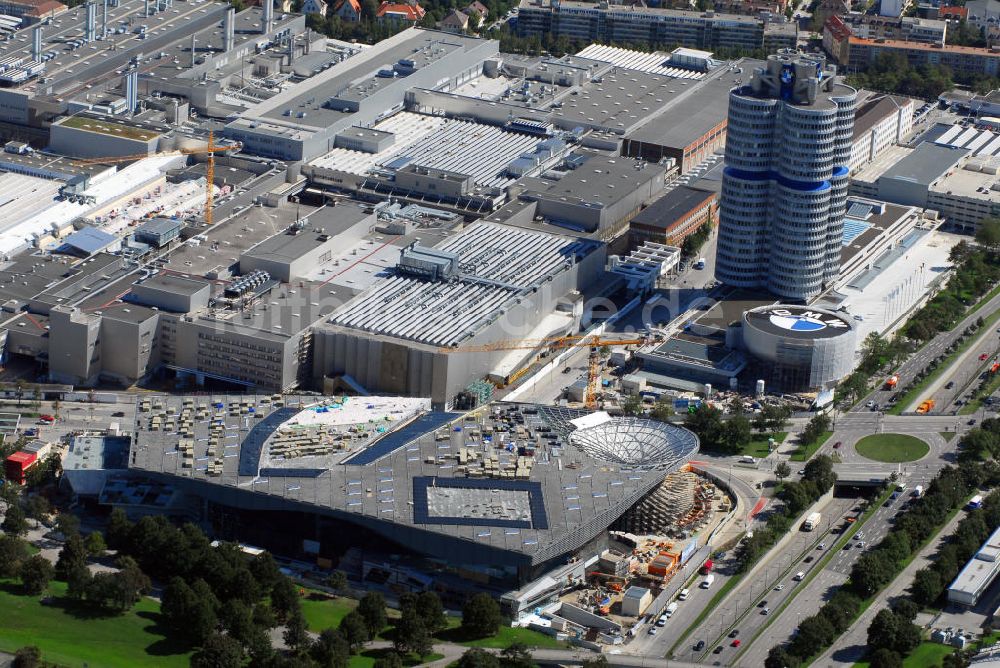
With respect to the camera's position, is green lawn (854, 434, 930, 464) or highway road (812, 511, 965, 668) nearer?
highway road (812, 511, 965, 668)

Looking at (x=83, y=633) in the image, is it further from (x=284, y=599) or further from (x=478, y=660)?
(x=478, y=660)

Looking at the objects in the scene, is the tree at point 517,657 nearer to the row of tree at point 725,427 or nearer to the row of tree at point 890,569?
the row of tree at point 890,569

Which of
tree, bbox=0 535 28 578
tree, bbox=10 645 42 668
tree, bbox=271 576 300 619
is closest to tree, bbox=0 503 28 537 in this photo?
tree, bbox=0 535 28 578

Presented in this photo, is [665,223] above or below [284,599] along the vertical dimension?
above

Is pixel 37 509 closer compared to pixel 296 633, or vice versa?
pixel 296 633

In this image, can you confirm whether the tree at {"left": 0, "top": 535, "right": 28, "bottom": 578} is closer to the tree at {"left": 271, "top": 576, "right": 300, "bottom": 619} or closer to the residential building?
the tree at {"left": 271, "top": 576, "right": 300, "bottom": 619}

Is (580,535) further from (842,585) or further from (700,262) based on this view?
(700,262)

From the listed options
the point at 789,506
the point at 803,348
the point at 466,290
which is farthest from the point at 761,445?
the point at 466,290
